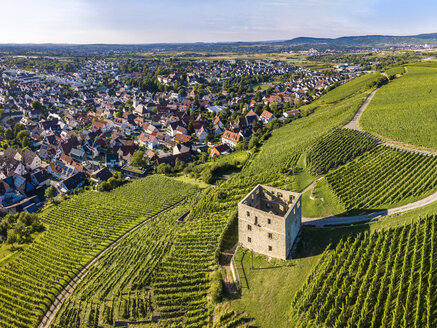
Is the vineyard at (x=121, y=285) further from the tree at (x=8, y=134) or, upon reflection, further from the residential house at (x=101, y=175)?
the tree at (x=8, y=134)

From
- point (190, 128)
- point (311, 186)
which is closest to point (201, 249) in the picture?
point (311, 186)

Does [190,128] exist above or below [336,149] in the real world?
below

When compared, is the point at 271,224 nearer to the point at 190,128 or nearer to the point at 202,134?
the point at 202,134

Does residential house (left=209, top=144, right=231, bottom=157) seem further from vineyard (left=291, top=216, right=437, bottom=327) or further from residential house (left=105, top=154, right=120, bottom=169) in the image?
vineyard (left=291, top=216, right=437, bottom=327)

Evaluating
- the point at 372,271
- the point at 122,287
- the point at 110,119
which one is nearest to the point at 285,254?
the point at 372,271

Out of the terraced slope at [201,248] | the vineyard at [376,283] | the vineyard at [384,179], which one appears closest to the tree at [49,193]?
the terraced slope at [201,248]

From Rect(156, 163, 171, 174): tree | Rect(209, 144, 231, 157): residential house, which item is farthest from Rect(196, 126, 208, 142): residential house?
Rect(156, 163, 171, 174): tree
